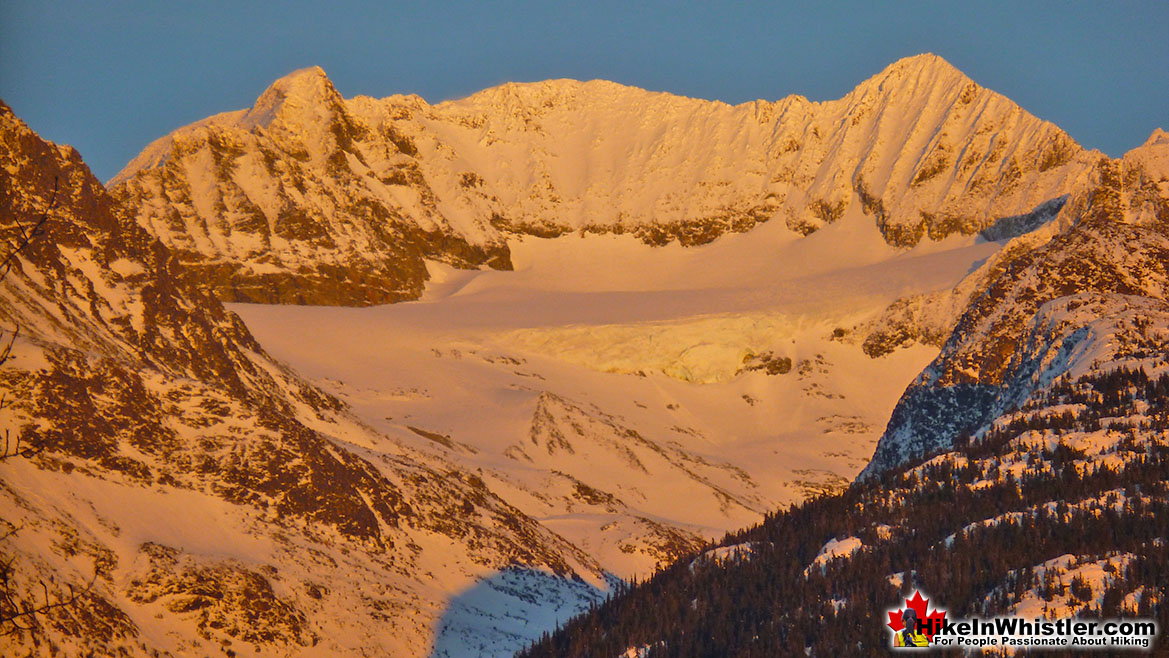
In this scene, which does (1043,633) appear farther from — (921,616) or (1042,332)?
(1042,332)

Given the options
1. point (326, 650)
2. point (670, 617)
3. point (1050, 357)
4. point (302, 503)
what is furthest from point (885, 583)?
point (302, 503)

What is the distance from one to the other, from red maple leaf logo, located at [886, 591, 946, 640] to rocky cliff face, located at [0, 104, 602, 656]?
3720 cm

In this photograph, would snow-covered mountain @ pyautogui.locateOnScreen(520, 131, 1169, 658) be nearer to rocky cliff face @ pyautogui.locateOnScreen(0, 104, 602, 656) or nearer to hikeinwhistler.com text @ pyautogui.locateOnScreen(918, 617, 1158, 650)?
hikeinwhistler.com text @ pyautogui.locateOnScreen(918, 617, 1158, 650)

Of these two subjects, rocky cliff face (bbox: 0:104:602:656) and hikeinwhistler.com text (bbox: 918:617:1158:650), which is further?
rocky cliff face (bbox: 0:104:602:656)

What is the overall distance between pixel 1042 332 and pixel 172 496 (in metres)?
56.5

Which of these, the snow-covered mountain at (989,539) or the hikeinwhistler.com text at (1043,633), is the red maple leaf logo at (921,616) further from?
the snow-covered mountain at (989,539)

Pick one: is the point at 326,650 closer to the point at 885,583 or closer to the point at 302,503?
the point at 302,503

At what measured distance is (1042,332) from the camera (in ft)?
344

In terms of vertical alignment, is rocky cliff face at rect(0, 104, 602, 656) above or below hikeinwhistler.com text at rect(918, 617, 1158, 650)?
above

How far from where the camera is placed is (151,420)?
401ft

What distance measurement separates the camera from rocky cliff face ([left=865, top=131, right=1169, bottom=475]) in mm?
96812

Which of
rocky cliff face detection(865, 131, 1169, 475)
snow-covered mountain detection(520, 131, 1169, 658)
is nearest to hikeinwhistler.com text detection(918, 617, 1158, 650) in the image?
snow-covered mountain detection(520, 131, 1169, 658)

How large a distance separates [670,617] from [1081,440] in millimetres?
20251

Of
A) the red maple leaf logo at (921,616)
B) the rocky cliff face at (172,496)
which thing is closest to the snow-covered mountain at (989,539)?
the red maple leaf logo at (921,616)
